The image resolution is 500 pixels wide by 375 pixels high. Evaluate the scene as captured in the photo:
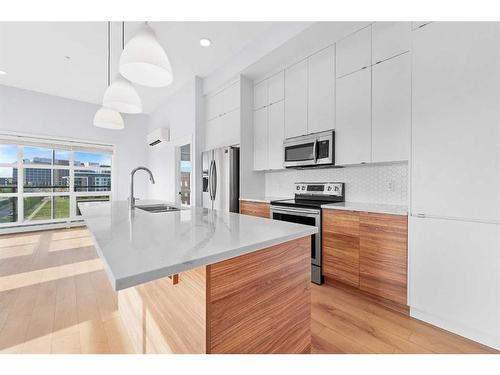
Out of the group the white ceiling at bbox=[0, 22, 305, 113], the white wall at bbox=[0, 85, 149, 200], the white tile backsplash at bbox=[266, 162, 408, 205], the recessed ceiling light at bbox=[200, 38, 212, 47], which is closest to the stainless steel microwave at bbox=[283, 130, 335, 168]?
the white tile backsplash at bbox=[266, 162, 408, 205]

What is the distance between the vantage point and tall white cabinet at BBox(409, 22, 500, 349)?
1575 mm

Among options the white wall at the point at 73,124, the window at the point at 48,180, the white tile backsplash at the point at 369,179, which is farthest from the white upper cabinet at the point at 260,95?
the window at the point at 48,180

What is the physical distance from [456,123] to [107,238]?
2.32m

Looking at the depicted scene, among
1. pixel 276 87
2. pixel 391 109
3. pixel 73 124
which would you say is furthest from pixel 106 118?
pixel 73 124

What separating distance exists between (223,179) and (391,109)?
2364 millimetres

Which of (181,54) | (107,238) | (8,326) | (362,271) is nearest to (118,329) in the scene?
(8,326)

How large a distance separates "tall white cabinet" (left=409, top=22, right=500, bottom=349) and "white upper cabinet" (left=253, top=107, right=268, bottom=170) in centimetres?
199

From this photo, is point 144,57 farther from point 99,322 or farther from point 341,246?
point 341,246

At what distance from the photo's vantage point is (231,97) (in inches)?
151

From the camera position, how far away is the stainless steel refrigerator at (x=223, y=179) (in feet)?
11.9

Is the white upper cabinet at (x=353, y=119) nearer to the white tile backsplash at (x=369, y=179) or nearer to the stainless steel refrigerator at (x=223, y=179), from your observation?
the white tile backsplash at (x=369, y=179)

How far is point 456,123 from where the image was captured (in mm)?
1721

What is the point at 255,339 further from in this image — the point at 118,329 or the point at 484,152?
the point at 484,152

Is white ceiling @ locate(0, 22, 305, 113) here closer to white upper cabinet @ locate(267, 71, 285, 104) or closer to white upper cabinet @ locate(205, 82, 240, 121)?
white upper cabinet @ locate(205, 82, 240, 121)
